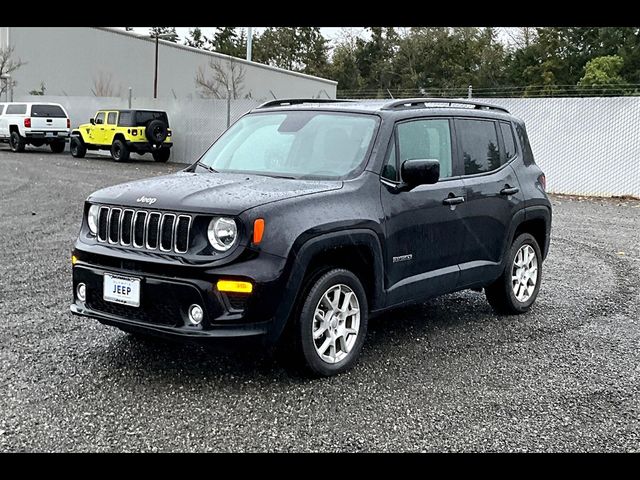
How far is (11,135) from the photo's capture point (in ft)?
99.0

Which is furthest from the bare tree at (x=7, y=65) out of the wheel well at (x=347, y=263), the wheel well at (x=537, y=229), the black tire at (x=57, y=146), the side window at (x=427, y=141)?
the wheel well at (x=347, y=263)

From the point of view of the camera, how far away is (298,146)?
18.9ft

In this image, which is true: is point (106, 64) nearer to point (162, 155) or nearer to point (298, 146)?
point (162, 155)

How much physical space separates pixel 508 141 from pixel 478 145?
0.56m

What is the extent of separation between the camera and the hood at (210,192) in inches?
184

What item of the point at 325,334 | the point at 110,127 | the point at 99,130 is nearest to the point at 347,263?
the point at 325,334

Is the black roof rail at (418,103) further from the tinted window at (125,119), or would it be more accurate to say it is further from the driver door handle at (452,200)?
the tinted window at (125,119)

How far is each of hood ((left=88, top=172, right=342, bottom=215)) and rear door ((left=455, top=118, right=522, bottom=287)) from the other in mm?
1474

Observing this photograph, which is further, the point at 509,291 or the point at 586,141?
the point at 586,141

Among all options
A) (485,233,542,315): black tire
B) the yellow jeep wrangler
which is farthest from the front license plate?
the yellow jeep wrangler

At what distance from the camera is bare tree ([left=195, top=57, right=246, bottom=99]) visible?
43834 mm

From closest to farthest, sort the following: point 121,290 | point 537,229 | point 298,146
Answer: point 121,290
point 298,146
point 537,229
